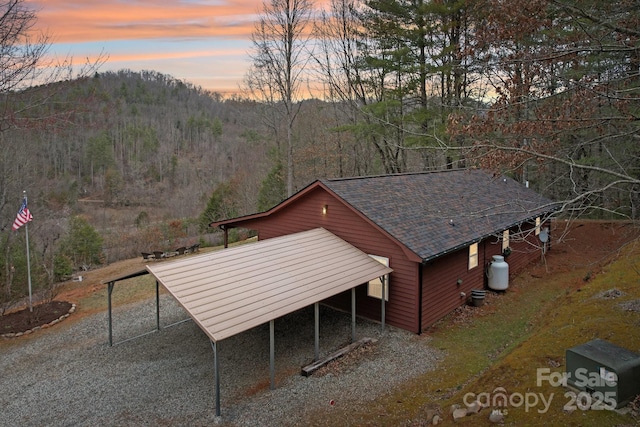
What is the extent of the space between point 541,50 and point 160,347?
11.2m

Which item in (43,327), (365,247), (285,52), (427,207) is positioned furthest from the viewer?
(285,52)

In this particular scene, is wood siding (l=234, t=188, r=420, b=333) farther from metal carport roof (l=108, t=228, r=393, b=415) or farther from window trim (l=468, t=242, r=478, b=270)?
window trim (l=468, t=242, r=478, b=270)

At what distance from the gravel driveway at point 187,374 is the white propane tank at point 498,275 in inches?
206

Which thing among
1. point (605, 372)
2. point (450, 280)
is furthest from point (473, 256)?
point (605, 372)

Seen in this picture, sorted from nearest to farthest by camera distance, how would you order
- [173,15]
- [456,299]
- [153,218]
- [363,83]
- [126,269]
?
[456,299] → [173,15] → [126,269] → [363,83] → [153,218]

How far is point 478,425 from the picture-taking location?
605cm

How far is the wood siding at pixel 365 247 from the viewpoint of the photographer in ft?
37.4

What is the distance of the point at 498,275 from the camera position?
1451 centimetres

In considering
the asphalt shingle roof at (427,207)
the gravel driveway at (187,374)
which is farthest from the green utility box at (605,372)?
the asphalt shingle roof at (427,207)

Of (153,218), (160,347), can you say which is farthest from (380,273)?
(153,218)

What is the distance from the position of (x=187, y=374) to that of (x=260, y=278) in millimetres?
2754

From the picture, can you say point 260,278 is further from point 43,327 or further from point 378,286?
point 43,327

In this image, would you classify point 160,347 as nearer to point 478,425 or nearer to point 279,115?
point 478,425

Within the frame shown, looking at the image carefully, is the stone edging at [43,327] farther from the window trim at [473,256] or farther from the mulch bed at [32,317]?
the window trim at [473,256]
